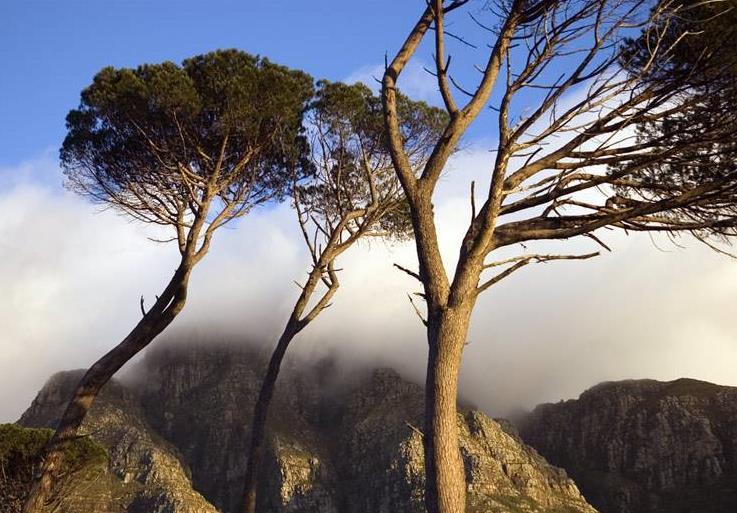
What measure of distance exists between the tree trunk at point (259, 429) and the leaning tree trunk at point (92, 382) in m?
2.78

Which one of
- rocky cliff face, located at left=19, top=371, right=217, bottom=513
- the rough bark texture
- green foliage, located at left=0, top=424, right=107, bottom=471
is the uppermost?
rocky cliff face, located at left=19, top=371, right=217, bottom=513

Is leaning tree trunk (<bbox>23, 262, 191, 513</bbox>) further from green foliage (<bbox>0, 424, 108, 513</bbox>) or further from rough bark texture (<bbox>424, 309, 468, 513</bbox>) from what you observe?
rough bark texture (<bbox>424, 309, 468, 513</bbox>)

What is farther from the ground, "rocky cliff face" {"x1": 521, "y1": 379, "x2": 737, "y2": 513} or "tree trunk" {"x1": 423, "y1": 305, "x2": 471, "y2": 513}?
"rocky cliff face" {"x1": 521, "y1": 379, "x2": 737, "y2": 513}

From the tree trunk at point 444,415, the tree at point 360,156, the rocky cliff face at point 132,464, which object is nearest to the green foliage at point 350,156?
the tree at point 360,156

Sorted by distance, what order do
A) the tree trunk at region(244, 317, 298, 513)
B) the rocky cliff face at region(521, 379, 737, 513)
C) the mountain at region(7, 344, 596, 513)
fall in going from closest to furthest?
the tree trunk at region(244, 317, 298, 513)
the mountain at region(7, 344, 596, 513)
the rocky cliff face at region(521, 379, 737, 513)

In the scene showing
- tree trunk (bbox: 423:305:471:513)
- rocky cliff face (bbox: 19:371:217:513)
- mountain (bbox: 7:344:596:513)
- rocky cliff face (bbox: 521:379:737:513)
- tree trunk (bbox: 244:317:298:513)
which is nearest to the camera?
tree trunk (bbox: 423:305:471:513)

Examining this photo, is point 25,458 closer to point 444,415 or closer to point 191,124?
point 191,124

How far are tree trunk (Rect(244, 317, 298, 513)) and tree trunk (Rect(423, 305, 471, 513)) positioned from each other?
38.3 feet

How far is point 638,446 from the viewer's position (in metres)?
200

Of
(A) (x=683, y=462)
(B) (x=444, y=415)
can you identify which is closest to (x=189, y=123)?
(B) (x=444, y=415)

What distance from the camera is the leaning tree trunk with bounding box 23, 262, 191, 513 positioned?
55.4ft

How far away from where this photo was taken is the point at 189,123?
24.3m

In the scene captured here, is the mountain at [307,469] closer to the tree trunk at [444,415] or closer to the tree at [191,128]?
Result: the tree at [191,128]

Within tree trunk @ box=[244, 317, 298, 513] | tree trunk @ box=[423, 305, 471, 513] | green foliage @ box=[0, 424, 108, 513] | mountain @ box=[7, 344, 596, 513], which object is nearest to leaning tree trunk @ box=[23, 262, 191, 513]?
tree trunk @ box=[244, 317, 298, 513]
